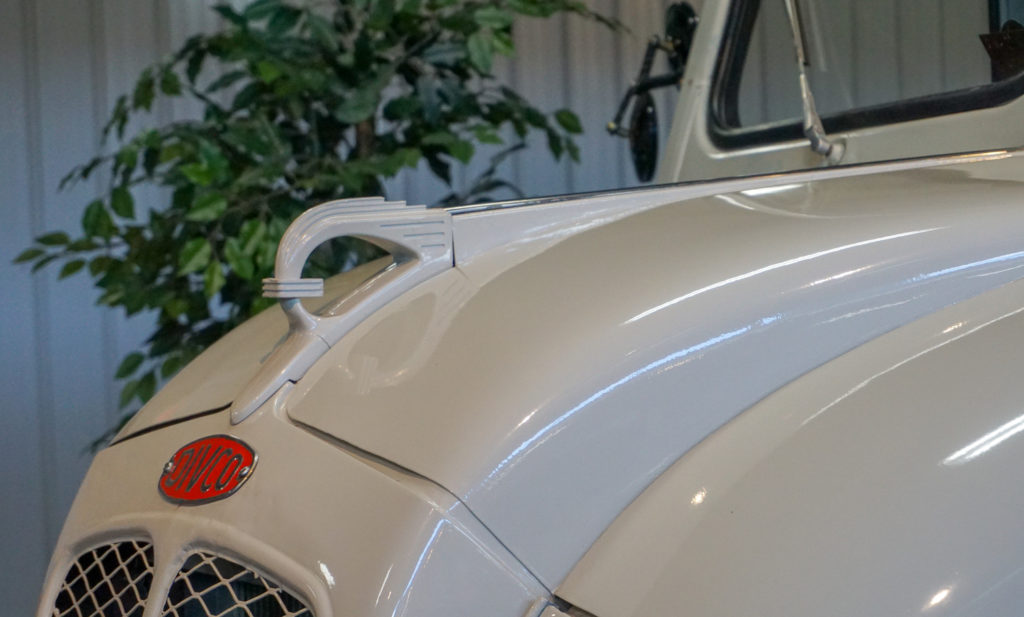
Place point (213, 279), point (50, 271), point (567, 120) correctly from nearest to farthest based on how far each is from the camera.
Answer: point (213, 279) < point (567, 120) < point (50, 271)

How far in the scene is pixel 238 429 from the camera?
72 centimetres

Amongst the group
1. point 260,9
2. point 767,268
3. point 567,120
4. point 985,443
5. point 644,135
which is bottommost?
point 985,443

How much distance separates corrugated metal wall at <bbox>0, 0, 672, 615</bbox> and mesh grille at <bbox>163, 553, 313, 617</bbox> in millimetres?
2577

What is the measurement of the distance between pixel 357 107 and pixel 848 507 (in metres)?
1.56

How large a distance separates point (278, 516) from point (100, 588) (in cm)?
21

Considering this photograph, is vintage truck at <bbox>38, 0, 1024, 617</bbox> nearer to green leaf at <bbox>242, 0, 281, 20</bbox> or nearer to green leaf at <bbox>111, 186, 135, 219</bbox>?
green leaf at <bbox>111, 186, 135, 219</bbox>

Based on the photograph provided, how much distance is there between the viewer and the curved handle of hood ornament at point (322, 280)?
2.43ft

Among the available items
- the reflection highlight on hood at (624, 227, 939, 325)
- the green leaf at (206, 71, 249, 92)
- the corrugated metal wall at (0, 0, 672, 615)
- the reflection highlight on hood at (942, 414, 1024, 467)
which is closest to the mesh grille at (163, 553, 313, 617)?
the reflection highlight on hood at (624, 227, 939, 325)

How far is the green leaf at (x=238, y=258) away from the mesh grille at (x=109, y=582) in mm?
1018

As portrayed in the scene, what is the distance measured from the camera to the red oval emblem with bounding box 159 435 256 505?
67cm

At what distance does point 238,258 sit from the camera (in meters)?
1.76

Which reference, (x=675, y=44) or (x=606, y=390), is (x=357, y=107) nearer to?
(x=675, y=44)

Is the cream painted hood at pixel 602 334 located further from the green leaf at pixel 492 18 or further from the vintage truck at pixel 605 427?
the green leaf at pixel 492 18

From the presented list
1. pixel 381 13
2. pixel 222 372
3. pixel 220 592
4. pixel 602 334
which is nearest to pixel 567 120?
pixel 381 13
